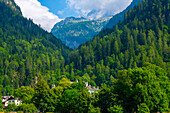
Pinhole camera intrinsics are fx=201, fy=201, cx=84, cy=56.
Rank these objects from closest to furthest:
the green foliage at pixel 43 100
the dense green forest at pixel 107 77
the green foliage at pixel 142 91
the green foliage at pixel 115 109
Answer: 1. the green foliage at pixel 115 109
2. the green foliage at pixel 142 91
3. the dense green forest at pixel 107 77
4. the green foliage at pixel 43 100

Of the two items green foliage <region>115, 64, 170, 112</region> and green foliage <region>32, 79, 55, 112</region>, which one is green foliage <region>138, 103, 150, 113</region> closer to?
green foliage <region>115, 64, 170, 112</region>

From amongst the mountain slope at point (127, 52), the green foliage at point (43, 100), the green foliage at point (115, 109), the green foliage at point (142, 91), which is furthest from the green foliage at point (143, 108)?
the mountain slope at point (127, 52)

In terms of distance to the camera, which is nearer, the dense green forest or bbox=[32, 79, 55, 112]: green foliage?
the dense green forest

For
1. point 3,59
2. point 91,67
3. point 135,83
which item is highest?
point 3,59

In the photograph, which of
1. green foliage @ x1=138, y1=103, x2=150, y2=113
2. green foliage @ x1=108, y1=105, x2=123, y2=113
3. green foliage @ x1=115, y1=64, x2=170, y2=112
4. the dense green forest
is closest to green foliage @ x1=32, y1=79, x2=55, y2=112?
the dense green forest

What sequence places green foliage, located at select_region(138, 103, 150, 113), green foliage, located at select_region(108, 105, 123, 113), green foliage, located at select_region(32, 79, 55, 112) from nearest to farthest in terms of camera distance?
green foliage, located at select_region(138, 103, 150, 113) → green foliage, located at select_region(108, 105, 123, 113) → green foliage, located at select_region(32, 79, 55, 112)

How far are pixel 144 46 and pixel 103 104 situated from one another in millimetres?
116042

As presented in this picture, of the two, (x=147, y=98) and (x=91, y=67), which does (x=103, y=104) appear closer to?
(x=147, y=98)

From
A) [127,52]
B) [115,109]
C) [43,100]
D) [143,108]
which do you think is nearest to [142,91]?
[143,108]

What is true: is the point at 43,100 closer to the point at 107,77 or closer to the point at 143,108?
the point at 143,108

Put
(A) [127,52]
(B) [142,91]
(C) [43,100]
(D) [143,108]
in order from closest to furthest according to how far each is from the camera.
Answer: (D) [143,108], (B) [142,91], (C) [43,100], (A) [127,52]

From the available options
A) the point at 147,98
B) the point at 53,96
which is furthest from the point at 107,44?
the point at 147,98

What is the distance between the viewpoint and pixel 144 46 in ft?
554

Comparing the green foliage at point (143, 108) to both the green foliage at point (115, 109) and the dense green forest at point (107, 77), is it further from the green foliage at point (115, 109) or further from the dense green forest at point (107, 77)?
the green foliage at point (115, 109)
